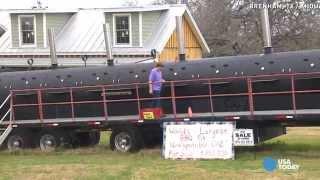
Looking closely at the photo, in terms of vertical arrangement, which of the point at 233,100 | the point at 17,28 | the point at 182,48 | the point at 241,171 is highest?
the point at 17,28

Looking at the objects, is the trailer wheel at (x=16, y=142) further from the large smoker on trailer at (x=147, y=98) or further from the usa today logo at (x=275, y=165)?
the usa today logo at (x=275, y=165)

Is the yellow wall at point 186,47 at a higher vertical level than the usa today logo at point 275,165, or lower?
higher

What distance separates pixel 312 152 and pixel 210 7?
35.8m

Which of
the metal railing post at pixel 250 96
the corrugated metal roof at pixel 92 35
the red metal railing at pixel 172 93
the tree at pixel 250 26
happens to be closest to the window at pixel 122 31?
the corrugated metal roof at pixel 92 35

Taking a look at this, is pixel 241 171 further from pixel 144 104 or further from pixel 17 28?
pixel 17 28

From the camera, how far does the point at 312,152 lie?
18750mm

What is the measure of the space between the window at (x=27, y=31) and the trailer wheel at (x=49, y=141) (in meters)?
15.6

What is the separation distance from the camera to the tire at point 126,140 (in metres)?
20.6

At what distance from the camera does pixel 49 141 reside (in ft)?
73.5

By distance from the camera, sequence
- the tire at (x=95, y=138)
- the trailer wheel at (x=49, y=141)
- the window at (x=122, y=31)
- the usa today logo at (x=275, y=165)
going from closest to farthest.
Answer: the usa today logo at (x=275, y=165), the trailer wheel at (x=49, y=141), the tire at (x=95, y=138), the window at (x=122, y=31)

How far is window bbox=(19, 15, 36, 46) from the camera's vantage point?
37.4 meters

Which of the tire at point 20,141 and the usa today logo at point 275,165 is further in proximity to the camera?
the tire at point 20,141

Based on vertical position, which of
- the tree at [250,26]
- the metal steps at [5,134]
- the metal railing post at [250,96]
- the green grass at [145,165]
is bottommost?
the green grass at [145,165]

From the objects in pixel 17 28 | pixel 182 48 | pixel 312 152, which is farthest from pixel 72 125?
pixel 17 28
